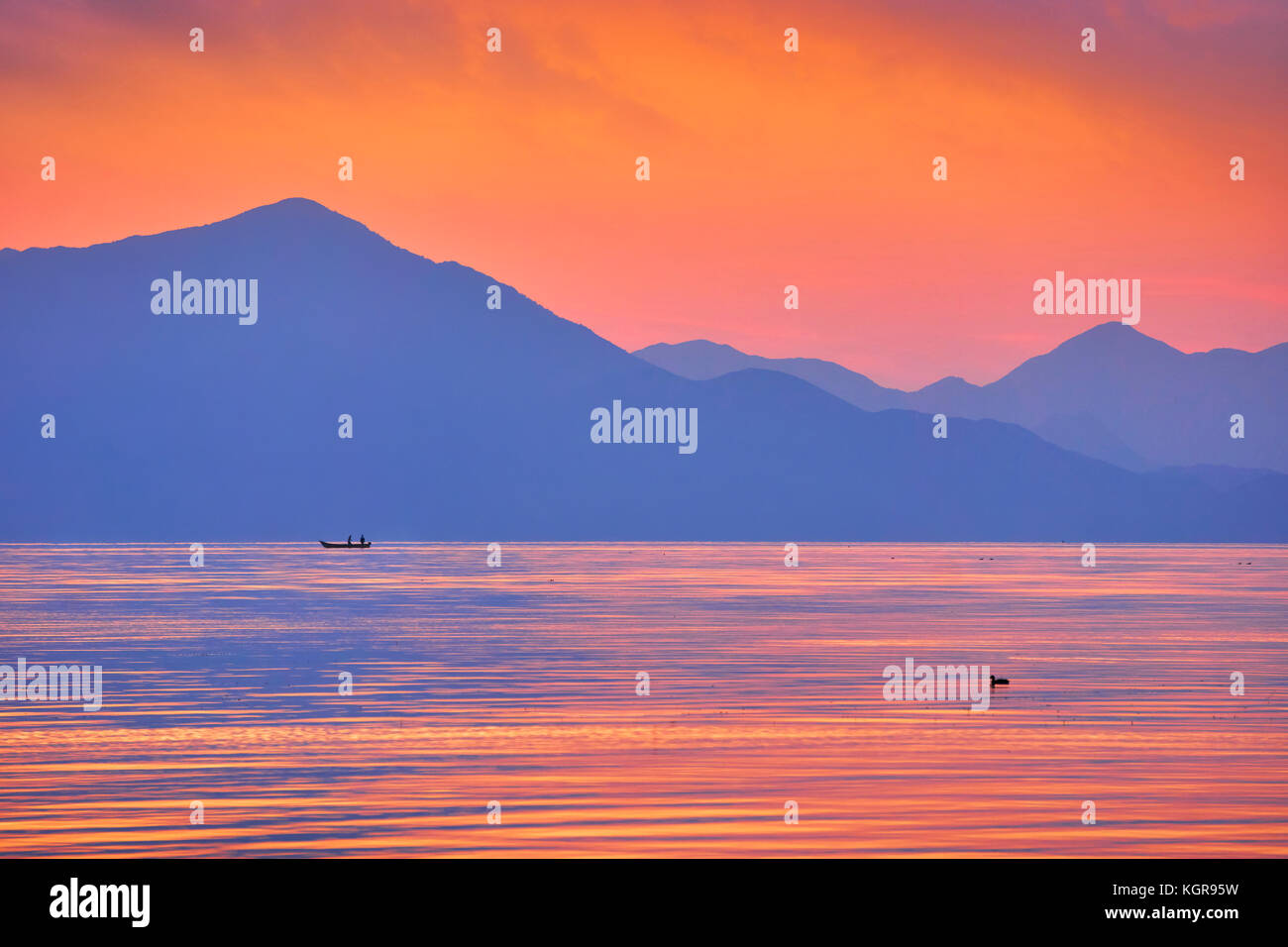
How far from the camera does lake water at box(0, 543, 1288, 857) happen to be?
20.9 metres

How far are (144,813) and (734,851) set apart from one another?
→ 8755 millimetres

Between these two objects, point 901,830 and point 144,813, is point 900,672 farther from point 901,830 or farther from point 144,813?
point 144,813

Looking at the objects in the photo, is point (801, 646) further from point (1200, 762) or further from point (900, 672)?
point (1200, 762)

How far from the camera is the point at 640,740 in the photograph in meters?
29.4

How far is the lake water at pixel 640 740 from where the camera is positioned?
20.9 meters

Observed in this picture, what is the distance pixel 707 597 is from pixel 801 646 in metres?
38.5

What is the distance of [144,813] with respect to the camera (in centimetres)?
2197

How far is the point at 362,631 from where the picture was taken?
60344mm
